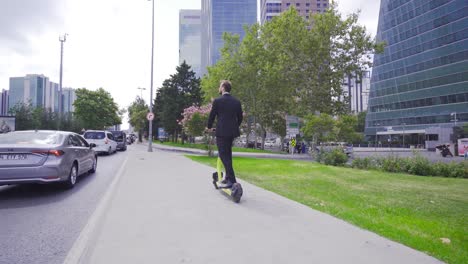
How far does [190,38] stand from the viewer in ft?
498

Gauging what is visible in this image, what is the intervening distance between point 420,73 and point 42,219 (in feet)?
220

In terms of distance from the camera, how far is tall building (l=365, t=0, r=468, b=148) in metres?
51.4

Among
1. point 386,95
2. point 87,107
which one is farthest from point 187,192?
point 386,95

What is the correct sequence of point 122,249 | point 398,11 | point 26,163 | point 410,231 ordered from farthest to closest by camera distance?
point 398,11 → point 26,163 → point 410,231 → point 122,249

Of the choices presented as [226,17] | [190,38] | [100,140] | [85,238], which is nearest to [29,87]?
[100,140]

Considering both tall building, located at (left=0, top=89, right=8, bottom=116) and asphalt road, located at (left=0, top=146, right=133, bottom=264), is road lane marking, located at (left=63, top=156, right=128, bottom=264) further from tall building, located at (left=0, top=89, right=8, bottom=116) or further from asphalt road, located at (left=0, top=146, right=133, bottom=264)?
tall building, located at (left=0, top=89, right=8, bottom=116)

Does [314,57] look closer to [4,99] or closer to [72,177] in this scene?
[72,177]

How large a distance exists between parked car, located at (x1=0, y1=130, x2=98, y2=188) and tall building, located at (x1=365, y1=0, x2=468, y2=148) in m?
52.5

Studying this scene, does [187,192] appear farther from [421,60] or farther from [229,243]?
[421,60]

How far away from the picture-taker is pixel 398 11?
63.7 metres

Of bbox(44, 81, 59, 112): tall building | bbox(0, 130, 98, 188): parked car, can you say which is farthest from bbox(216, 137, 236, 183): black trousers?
bbox(44, 81, 59, 112): tall building

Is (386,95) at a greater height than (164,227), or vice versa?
(386,95)

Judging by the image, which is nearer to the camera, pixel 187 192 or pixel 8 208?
pixel 8 208

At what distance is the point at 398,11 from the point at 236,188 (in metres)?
71.7
